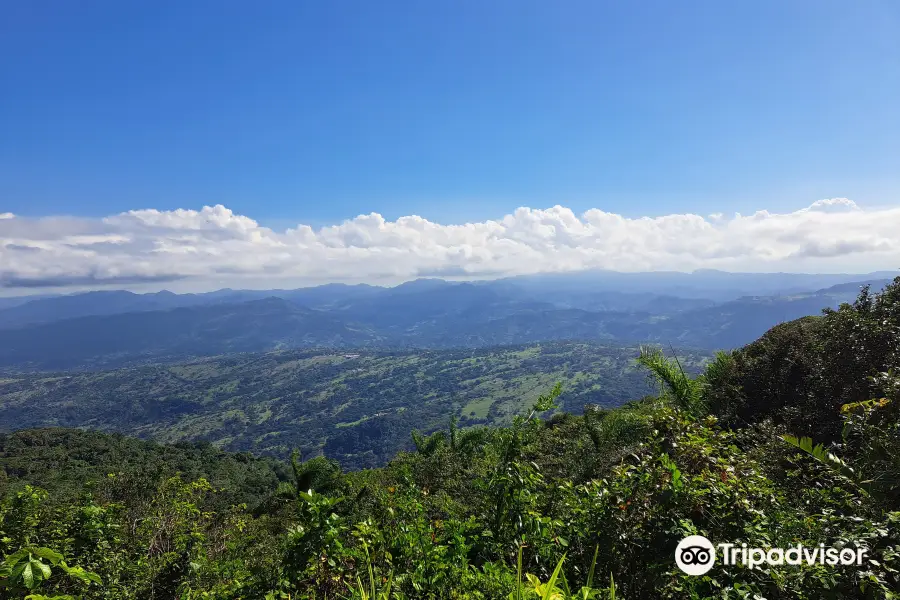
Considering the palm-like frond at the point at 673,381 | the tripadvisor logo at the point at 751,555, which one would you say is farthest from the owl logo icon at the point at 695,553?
the palm-like frond at the point at 673,381

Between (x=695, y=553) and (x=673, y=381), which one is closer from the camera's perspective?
(x=695, y=553)

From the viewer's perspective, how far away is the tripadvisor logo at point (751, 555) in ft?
7.85

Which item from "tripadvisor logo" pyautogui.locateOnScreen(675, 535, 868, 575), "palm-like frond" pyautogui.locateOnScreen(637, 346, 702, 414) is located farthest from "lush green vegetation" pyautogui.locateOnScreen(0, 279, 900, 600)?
"palm-like frond" pyautogui.locateOnScreen(637, 346, 702, 414)

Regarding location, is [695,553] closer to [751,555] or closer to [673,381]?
[751,555]

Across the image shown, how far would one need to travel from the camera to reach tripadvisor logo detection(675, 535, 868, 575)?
2.39 m

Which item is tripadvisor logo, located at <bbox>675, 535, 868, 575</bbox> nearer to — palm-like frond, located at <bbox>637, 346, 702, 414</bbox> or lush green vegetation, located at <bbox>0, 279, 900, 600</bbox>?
lush green vegetation, located at <bbox>0, 279, 900, 600</bbox>

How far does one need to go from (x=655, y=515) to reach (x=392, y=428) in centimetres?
16616

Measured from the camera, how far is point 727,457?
12.2 ft

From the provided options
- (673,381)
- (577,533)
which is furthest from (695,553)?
(673,381)

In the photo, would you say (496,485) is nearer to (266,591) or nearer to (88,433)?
(266,591)

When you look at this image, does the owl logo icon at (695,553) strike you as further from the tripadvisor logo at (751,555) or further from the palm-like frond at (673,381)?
the palm-like frond at (673,381)

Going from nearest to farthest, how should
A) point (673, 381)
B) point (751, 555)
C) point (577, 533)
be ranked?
1. point (751, 555)
2. point (577, 533)
3. point (673, 381)

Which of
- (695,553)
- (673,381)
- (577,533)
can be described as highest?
(695,553)

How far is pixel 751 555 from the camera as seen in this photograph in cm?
281
